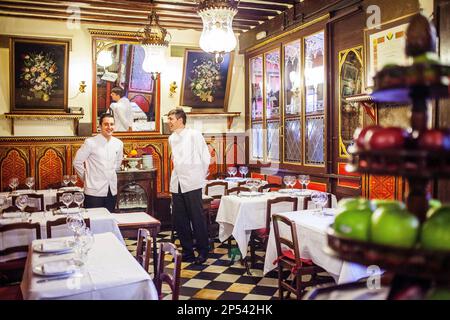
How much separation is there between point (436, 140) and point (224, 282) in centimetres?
390

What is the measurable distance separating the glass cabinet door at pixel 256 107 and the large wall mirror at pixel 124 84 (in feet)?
5.98

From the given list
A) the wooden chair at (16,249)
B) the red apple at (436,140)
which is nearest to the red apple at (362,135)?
the red apple at (436,140)

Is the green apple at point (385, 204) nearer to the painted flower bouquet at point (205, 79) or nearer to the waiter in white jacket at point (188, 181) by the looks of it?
the waiter in white jacket at point (188, 181)

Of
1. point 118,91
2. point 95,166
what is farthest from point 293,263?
point 118,91

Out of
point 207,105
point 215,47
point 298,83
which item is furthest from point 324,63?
point 207,105

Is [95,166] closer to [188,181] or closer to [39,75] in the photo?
[188,181]

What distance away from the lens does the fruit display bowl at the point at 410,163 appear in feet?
3.63

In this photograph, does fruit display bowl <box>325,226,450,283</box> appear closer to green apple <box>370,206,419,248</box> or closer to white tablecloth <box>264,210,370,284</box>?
green apple <box>370,206,419,248</box>

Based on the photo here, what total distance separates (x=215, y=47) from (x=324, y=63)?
6.96 feet

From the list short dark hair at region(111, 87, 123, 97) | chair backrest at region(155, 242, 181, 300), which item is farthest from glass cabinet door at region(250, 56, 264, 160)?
chair backrest at region(155, 242, 181, 300)

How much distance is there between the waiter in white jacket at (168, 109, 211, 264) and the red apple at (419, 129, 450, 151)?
427 centimetres
